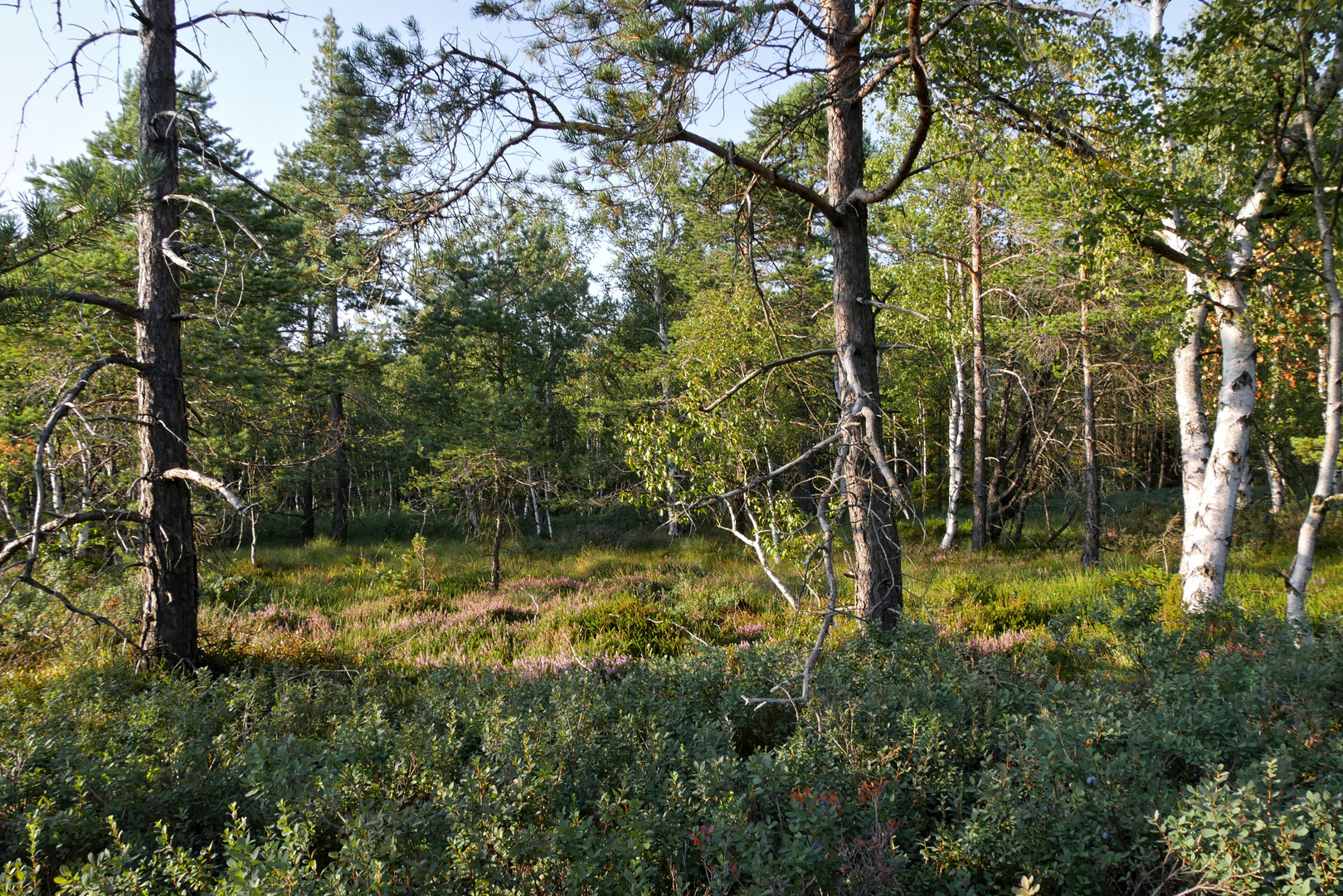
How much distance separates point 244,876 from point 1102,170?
6815mm

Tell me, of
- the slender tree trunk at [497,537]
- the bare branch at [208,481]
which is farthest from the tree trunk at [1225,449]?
the slender tree trunk at [497,537]

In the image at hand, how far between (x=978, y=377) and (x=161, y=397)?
13067 mm

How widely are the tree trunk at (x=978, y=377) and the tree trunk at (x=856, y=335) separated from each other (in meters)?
7.94

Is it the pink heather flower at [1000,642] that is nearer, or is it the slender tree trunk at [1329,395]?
the slender tree trunk at [1329,395]

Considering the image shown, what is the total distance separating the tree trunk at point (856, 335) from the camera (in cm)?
486

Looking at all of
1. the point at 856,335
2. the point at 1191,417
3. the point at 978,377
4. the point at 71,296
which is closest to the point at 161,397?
the point at 71,296

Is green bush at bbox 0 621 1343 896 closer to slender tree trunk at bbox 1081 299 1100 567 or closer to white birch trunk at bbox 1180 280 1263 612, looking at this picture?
white birch trunk at bbox 1180 280 1263 612

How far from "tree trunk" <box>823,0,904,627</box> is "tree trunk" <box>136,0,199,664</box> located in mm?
5738

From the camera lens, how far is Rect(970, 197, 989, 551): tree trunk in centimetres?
1249

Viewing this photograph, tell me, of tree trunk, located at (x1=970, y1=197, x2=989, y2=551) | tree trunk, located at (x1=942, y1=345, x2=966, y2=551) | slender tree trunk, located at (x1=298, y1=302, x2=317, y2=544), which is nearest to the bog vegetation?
tree trunk, located at (x1=970, y1=197, x2=989, y2=551)

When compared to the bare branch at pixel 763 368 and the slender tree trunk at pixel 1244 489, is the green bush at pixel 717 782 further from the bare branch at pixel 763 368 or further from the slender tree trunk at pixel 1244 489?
the slender tree trunk at pixel 1244 489

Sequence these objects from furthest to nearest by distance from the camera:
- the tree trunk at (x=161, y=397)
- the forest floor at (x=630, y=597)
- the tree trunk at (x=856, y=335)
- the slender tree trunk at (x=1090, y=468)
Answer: the slender tree trunk at (x=1090, y=468) < the forest floor at (x=630, y=597) < the tree trunk at (x=161, y=397) < the tree trunk at (x=856, y=335)

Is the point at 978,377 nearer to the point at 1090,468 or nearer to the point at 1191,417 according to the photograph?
the point at 1090,468

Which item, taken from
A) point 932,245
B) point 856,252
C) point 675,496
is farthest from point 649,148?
point 932,245
